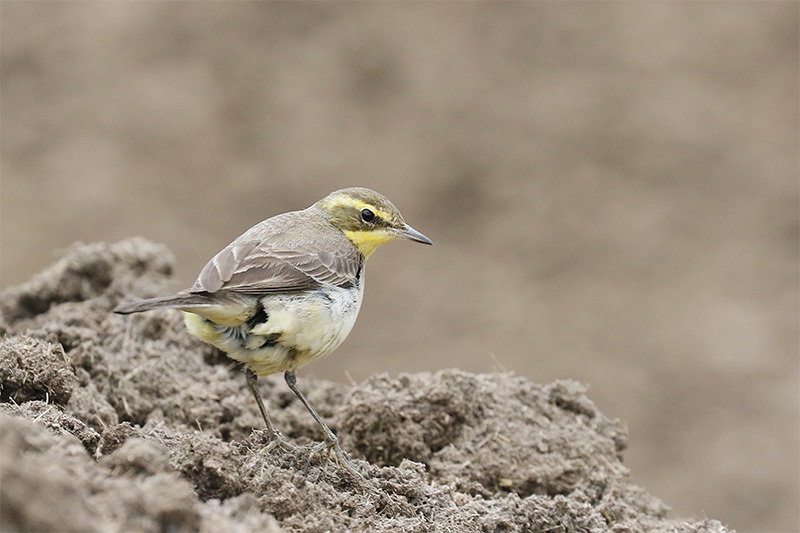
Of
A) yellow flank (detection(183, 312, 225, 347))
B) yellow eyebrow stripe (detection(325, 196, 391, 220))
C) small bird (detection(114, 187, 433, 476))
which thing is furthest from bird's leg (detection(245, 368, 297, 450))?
yellow eyebrow stripe (detection(325, 196, 391, 220))

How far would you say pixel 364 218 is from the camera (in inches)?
258

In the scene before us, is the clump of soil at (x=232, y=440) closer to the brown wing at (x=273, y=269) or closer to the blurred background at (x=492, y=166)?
the brown wing at (x=273, y=269)

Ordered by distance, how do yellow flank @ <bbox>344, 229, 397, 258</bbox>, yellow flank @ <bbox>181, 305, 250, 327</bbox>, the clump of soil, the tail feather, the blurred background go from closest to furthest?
1. the clump of soil
2. the tail feather
3. yellow flank @ <bbox>181, 305, 250, 327</bbox>
4. yellow flank @ <bbox>344, 229, 397, 258</bbox>
5. the blurred background

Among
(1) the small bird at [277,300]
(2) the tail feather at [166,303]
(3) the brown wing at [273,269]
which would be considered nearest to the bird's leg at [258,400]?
(1) the small bird at [277,300]

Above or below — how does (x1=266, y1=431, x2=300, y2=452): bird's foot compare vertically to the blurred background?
below

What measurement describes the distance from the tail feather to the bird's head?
60.9 inches

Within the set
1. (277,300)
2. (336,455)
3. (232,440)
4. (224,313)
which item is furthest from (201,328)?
(336,455)

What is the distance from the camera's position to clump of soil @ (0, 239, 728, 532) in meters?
3.68

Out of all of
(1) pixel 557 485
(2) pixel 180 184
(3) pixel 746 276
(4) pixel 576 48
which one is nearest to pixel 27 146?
(2) pixel 180 184

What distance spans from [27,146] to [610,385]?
11911mm

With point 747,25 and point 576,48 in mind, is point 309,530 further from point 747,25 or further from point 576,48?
point 747,25

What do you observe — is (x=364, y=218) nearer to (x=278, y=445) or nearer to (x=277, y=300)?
(x=277, y=300)

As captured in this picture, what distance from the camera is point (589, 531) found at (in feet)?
17.6

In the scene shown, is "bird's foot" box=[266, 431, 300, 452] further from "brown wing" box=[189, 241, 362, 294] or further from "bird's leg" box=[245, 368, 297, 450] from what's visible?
"brown wing" box=[189, 241, 362, 294]
